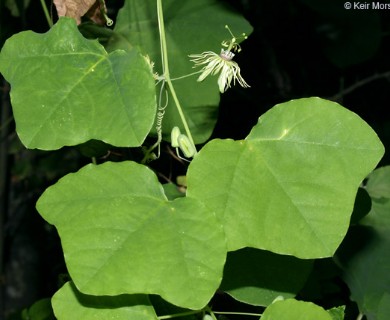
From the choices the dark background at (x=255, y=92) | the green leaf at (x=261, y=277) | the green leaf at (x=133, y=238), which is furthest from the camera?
the dark background at (x=255, y=92)

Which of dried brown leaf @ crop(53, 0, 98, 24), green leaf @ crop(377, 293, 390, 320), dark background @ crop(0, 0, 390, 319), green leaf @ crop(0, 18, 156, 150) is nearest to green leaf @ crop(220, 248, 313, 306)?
green leaf @ crop(377, 293, 390, 320)

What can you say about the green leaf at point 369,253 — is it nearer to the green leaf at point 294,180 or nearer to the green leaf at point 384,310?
the green leaf at point 384,310

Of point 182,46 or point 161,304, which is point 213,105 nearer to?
point 182,46

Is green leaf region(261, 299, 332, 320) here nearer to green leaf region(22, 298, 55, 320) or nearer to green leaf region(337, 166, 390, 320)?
green leaf region(337, 166, 390, 320)

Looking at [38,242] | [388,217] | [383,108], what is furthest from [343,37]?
[388,217]

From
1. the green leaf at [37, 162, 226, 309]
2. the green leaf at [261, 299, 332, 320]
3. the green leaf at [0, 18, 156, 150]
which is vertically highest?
the green leaf at [0, 18, 156, 150]

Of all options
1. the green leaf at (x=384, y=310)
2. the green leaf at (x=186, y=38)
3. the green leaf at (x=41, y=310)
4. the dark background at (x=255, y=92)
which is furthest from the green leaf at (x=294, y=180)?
the dark background at (x=255, y=92)
